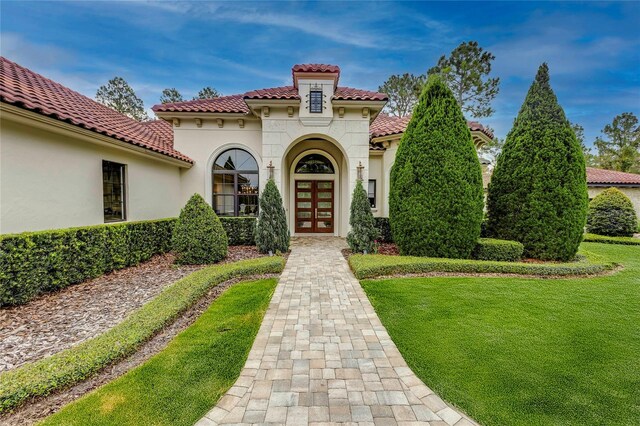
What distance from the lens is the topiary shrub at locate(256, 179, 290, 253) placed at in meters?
9.15

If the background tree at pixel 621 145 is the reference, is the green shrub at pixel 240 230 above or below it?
below

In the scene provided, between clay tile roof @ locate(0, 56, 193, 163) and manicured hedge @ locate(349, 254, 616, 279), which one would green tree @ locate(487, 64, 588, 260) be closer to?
manicured hedge @ locate(349, 254, 616, 279)

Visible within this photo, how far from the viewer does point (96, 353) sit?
3.27m

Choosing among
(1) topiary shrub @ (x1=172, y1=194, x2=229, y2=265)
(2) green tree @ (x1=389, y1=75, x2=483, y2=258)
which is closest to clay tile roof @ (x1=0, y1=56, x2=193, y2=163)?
(1) topiary shrub @ (x1=172, y1=194, x2=229, y2=265)

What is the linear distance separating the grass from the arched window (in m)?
8.08

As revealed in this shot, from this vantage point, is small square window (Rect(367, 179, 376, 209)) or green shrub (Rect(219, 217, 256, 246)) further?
small square window (Rect(367, 179, 376, 209))

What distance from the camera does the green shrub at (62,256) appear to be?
4.74 metres

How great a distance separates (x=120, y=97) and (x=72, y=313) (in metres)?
34.6

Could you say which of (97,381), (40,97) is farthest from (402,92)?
(97,381)

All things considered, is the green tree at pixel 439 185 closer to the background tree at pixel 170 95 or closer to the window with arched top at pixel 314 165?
the window with arched top at pixel 314 165

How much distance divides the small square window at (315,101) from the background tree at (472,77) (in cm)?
1457

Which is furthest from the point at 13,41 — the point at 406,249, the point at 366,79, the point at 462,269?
the point at 366,79

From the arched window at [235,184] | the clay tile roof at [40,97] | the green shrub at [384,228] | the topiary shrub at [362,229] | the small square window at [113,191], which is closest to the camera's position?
the clay tile roof at [40,97]

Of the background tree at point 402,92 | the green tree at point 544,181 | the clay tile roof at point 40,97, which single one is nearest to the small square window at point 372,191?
the green tree at point 544,181
